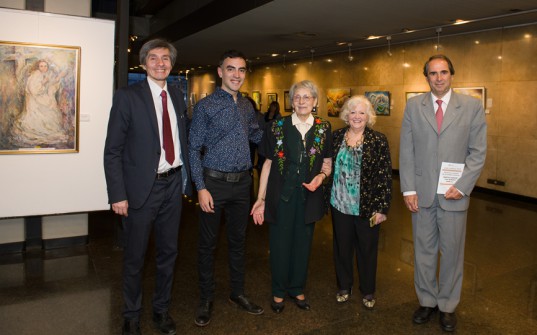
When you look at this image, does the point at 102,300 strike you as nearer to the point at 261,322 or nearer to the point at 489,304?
the point at 261,322

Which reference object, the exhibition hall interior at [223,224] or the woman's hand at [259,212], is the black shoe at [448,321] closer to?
the exhibition hall interior at [223,224]

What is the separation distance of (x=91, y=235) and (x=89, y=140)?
55.9 inches

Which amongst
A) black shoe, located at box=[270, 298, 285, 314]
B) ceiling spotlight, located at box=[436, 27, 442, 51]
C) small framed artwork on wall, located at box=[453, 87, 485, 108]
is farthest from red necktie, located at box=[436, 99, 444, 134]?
small framed artwork on wall, located at box=[453, 87, 485, 108]

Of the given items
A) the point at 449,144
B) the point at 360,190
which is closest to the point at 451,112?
the point at 449,144

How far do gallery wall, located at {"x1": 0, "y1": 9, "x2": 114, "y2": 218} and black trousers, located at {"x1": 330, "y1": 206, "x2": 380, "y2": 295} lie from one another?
2.71m

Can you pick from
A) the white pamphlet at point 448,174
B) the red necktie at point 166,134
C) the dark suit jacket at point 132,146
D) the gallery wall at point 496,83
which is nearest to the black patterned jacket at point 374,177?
the white pamphlet at point 448,174

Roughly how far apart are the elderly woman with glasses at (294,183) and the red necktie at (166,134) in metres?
0.73

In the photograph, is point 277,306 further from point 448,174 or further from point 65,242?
point 65,242

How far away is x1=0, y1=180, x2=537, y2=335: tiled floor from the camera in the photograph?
3145 mm

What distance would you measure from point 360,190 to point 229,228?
3.54 feet

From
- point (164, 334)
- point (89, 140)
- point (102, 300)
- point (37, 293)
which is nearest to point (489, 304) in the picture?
point (164, 334)

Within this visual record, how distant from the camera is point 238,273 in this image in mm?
3398

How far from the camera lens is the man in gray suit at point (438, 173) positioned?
309cm

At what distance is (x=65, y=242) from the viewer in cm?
496
